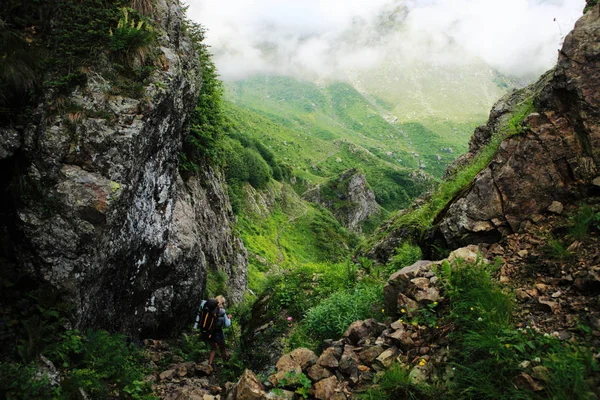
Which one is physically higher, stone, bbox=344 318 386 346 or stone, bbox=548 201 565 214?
stone, bbox=548 201 565 214

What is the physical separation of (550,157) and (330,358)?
5.86 m

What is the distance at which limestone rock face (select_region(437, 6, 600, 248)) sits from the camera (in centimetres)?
641

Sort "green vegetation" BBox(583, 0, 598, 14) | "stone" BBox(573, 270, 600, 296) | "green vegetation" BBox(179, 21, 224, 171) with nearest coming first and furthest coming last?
"stone" BBox(573, 270, 600, 296)
"green vegetation" BBox(583, 0, 598, 14)
"green vegetation" BBox(179, 21, 224, 171)

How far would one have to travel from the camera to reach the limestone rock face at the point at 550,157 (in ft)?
21.0

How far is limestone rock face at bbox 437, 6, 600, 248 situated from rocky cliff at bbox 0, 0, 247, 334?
9.05 metres

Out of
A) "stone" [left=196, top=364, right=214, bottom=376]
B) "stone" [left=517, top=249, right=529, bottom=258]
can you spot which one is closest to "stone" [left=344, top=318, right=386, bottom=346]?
"stone" [left=517, top=249, right=529, bottom=258]

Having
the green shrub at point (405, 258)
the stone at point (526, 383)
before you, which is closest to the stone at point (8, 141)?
the green shrub at point (405, 258)

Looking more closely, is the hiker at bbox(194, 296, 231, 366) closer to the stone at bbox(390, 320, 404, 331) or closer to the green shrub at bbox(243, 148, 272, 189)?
the stone at bbox(390, 320, 404, 331)

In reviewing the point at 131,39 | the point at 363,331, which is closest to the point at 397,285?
the point at 363,331

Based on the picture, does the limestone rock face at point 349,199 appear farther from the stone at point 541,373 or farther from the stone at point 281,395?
the stone at point 541,373

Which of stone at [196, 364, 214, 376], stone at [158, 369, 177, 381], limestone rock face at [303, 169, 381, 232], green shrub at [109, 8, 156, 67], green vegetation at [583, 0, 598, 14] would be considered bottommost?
stone at [158, 369, 177, 381]

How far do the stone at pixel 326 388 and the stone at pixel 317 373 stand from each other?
158 millimetres

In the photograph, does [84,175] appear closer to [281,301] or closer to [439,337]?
[281,301]

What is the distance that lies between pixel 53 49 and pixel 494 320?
12.6m
